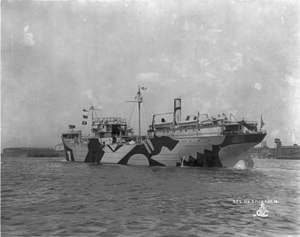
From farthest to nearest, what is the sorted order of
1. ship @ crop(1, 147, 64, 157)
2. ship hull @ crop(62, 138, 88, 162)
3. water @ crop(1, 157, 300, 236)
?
ship @ crop(1, 147, 64, 157), ship hull @ crop(62, 138, 88, 162), water @ crop(1, 157, 300, 236)

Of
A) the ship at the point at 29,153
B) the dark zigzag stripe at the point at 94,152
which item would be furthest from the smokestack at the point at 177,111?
the ship at the point at 29,153

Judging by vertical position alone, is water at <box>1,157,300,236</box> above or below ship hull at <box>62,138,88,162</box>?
below

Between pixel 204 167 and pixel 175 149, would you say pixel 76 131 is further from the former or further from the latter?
pixel 204 167

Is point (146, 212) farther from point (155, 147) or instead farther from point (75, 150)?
point (75, 150)

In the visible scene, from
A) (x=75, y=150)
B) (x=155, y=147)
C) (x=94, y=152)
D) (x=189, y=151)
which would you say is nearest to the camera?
(x=189, y=151)

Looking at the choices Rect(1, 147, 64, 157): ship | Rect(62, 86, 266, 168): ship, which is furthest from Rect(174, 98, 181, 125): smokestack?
Rect(1, 147, 64, 157): ship

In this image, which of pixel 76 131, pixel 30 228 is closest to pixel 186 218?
pixel 30 228

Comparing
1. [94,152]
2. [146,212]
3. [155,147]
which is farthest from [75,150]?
[146,212]

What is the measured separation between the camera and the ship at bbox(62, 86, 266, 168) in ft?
108

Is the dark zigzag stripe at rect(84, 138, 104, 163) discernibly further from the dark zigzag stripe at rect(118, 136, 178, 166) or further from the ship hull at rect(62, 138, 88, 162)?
the dark zigzag stripe at rect(118, 136, 178, 166)

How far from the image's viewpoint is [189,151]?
112ft

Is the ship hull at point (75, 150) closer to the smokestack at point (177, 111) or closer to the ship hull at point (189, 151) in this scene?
the ship hull at point (189, 151)

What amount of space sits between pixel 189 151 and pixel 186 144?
856 millimetres

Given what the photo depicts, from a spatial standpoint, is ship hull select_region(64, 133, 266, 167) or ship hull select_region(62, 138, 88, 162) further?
ship hull select_region(62, 138, 88, 162)
